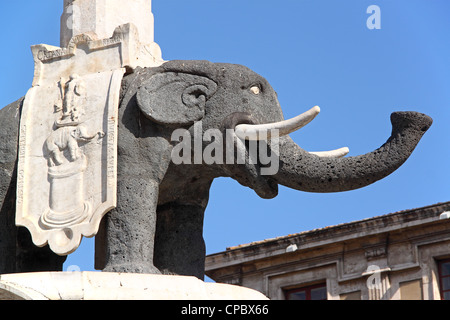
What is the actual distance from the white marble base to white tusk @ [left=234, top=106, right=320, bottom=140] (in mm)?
1328

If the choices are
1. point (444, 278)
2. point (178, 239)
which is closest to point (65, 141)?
point (178, 239)

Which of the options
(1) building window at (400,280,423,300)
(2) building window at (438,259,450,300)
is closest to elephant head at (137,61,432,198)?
(2) building window at (438,259,450,300)

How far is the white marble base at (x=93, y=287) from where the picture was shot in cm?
1096

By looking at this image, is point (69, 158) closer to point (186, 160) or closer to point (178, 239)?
point (186, 160)

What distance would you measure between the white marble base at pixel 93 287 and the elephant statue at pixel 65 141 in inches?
42.4

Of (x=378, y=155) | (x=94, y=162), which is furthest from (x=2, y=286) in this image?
(x=378, y=155)

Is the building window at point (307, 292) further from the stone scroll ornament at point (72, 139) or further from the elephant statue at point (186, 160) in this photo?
the stone scroll ornament at point (72, 139)

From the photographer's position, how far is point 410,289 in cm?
2888

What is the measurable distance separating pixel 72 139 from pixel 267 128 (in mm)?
1506

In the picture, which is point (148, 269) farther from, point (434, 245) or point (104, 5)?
point (434, 245)

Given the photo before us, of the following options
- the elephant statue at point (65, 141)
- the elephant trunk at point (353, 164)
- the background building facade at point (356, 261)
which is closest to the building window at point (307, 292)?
the background building facade at point (356, 261)

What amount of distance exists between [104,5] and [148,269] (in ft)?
7.97
